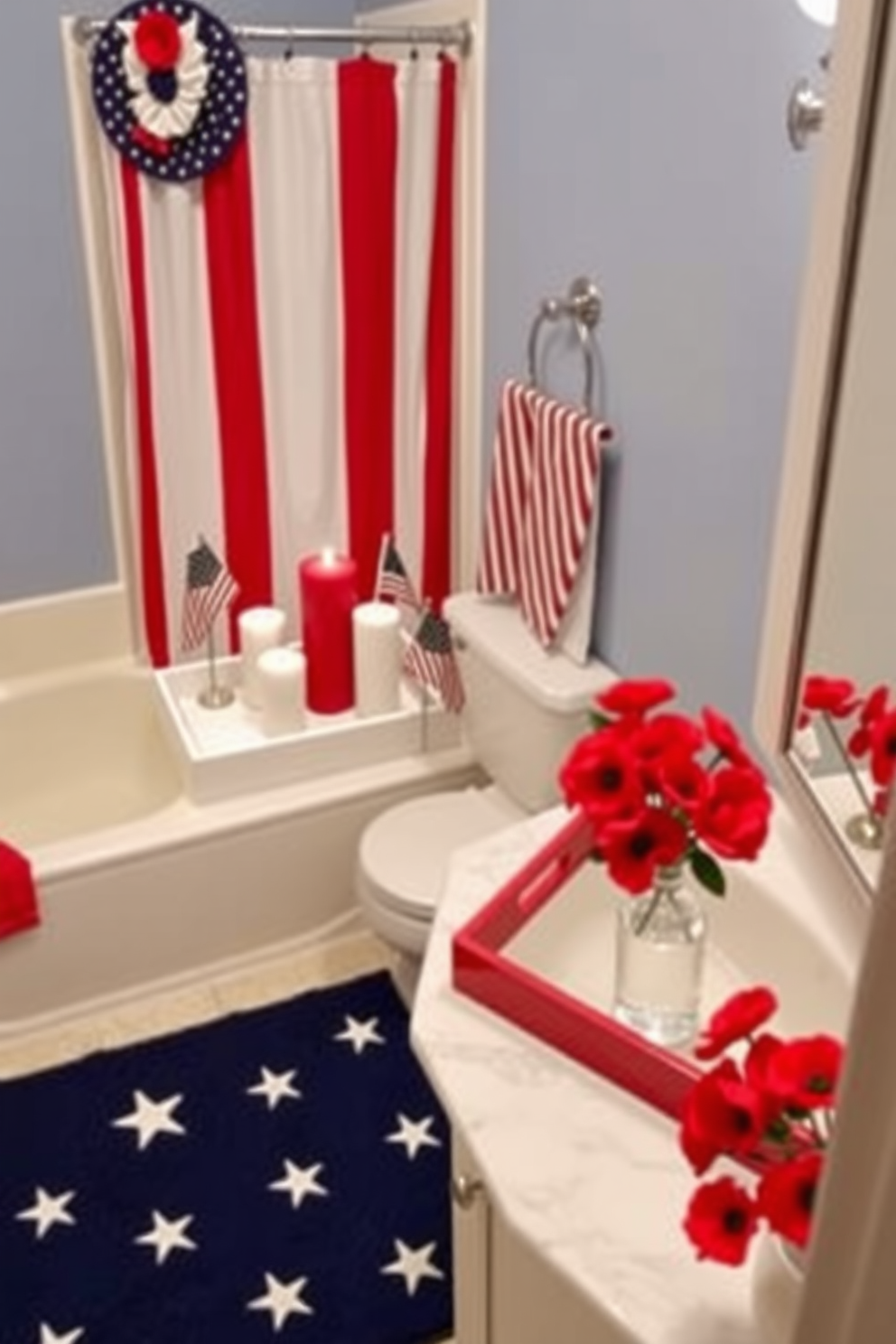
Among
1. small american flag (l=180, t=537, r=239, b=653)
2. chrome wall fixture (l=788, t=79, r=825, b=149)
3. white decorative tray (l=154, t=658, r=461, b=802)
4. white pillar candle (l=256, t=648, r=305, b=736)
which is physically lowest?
white decorative tray (l=154, t=658, r=461, b=802)

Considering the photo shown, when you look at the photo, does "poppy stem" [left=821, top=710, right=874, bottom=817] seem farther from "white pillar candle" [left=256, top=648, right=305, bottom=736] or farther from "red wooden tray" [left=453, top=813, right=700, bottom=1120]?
"white pillar candle" [left=256, top=648, right=305, bottom=736]

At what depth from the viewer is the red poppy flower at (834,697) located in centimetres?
128

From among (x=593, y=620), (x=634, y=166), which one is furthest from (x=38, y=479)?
(x=634, y=166)

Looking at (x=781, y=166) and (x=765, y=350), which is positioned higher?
(x=781, y=166)

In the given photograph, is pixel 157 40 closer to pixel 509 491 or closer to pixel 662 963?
pixel 509 491

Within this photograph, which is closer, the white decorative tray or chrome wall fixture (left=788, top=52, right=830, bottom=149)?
chrome wall fixture (left=788, top=52, right=830, bottom=149)

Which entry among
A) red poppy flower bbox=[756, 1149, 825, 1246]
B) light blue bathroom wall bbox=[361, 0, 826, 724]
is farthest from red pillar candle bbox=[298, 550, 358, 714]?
red poppy flower bbox=[756, 1149, 825, 1246]

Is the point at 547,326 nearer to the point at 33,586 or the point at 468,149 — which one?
the point at 468,149

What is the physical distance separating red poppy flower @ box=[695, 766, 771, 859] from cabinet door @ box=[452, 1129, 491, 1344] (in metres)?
0.36

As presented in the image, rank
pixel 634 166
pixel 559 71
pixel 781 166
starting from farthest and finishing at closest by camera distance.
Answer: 1. pixel 559 71
2. pixel 634 166
3. pixel 781 166

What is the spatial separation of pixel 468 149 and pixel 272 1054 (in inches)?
68.4

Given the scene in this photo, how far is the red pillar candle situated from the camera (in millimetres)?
2490

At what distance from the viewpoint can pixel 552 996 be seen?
112cm

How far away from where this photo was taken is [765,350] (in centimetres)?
161
